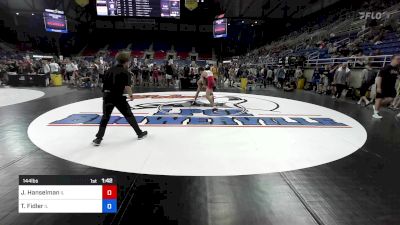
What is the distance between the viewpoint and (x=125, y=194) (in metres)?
2.52

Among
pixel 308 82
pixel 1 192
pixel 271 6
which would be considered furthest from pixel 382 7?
pixel 1 192

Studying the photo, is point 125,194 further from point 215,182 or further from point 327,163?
point 327,163
